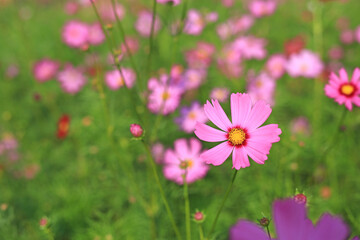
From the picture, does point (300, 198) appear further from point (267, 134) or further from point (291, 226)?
point (291, 226)

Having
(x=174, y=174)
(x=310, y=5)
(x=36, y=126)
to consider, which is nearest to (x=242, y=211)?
(x=174, y=174)

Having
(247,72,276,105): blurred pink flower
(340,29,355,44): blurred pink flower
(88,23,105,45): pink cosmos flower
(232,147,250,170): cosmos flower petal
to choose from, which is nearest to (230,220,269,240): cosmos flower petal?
(232,147,250,170): cosmos flower petal

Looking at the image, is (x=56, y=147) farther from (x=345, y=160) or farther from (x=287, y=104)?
(x=345, y=160)

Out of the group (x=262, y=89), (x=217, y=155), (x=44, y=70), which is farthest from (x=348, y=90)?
(x=44, y=70)

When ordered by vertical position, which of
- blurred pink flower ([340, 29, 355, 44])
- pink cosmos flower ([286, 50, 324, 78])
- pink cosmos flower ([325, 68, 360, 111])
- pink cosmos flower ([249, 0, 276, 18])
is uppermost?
blurred pink flower ([340, 29, 355, 44])

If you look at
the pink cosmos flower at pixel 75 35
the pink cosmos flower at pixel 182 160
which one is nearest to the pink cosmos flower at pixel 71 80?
the pink cosmos flower at pixel 75 35

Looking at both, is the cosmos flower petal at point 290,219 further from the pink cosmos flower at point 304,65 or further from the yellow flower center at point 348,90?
the pink cosmos flower at point 304,65

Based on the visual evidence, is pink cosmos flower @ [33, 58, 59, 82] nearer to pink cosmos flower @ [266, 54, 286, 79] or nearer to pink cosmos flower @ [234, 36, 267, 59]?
pink cosmos flower @ [234, 36, 267, 59]

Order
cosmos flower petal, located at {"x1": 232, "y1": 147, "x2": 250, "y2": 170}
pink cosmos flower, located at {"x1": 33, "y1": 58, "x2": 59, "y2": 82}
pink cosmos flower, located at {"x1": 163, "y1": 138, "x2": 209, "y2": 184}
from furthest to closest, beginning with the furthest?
pink cosmos flower, located at {"x1": 33, "y1": 58, "x2": 59, "y2": 82} < pink cosmos flower, located at {"x1": 163, "y1": 138, "x2": 209, "y2": 184} < cosmos flower petal, located at {"x1": 232, "y1": 147, "x2": 250, "y2": 170}
